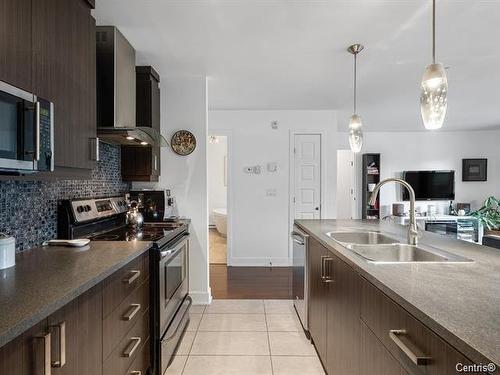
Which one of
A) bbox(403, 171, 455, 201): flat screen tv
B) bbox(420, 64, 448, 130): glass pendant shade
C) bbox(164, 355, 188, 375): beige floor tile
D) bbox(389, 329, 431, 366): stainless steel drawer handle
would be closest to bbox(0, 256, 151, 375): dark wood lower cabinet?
bbox(164, 355, 188, 375): beige floor tile

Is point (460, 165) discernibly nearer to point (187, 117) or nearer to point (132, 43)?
point (187, 117)

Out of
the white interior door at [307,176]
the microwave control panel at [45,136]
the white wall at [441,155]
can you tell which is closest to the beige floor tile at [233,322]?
the microwave control panel at [45,136]

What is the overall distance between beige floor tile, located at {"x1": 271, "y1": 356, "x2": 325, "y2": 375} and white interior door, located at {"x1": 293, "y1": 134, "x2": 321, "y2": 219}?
2.81 meters

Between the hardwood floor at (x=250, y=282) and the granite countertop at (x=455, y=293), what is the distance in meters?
2.11

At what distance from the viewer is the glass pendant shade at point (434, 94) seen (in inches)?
65.5

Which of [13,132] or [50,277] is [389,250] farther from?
[13,132]

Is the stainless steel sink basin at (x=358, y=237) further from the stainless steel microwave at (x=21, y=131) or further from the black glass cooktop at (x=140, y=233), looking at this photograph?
the stainless steel microwave at (x=21, y=131)

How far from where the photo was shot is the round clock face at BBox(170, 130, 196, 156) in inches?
131

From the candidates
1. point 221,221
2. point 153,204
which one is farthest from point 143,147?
point 221,221

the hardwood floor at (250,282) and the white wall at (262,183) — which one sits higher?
the white wall at (262,183)

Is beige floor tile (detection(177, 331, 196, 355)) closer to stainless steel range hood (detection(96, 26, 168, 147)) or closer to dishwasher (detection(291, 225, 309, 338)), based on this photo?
dishwasher (detection(291, 225, 309, 338))

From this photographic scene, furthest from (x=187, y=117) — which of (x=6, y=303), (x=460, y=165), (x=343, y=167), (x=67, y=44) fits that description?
(x=460, y=165)

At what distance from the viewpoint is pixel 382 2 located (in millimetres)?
1948

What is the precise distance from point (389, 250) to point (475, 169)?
6.15 meters
